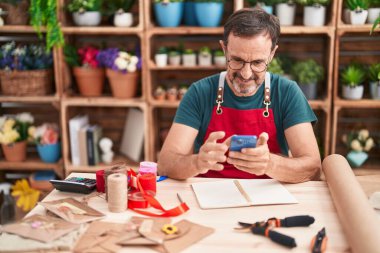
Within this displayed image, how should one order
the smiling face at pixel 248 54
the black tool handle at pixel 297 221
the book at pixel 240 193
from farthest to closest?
the smiling face at pixel 248 54
the book at pixel 240 193
the black tool handle at pixel 297 221

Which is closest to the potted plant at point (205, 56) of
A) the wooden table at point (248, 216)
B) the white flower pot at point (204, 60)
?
the white flower pot at point (204, 60)

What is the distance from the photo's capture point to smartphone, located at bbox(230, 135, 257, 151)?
5.24 ft

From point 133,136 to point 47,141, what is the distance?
0.60 m

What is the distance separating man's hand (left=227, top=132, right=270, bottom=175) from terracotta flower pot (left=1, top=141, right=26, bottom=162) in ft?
7.24

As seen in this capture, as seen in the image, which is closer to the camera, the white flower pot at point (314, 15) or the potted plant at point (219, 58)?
the white flower pot at point (314, 15)

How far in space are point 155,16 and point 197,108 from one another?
1.35 meters

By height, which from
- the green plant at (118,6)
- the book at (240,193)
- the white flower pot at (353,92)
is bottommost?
the book at (240,193)

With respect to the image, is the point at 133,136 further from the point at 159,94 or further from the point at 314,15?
the point at 314,15

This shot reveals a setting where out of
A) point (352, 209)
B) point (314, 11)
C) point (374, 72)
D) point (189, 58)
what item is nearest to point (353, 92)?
point (374, 72)

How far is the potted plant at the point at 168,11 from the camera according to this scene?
10.2 feet

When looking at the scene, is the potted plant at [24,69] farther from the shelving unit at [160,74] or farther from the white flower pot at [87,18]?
the white flower pot at [87,18]

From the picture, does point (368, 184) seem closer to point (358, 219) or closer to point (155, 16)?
point (358, 219)

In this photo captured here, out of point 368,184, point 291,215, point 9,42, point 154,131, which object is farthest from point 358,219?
point 9,42

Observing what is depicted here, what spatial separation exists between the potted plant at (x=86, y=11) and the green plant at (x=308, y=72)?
4.49 feet
